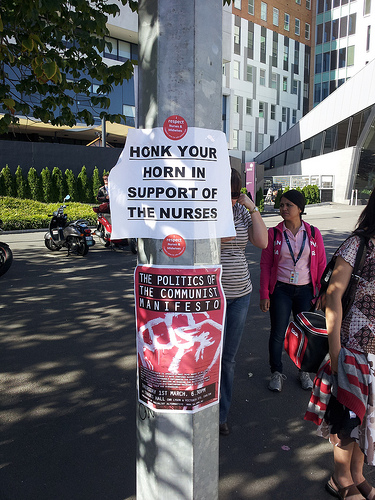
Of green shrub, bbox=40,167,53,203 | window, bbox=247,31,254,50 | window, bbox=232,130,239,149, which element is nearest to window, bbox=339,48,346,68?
window, bbox=247,31,254,50

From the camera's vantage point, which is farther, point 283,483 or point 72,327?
point 72,327

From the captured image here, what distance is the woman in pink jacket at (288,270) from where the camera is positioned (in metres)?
4.20

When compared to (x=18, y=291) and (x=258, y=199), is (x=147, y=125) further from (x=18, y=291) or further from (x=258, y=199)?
(x=258, y=199)

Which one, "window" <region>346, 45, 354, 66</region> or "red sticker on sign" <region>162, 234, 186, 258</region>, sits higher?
"window" <region>346, 45, 354, 66</region>

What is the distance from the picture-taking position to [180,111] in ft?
5.82

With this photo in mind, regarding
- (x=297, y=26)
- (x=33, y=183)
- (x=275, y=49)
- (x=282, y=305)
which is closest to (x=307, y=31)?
(x=297, y=26)

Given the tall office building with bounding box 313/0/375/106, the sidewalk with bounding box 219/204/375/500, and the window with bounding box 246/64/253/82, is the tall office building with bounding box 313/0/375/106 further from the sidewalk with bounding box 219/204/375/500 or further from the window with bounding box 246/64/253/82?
the sidewalk with bounding box 219/204/375/500

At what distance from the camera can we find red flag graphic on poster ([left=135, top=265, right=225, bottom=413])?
6.11 ft

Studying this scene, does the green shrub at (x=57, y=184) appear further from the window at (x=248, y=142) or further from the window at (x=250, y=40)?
the window at (x=250, y=40)

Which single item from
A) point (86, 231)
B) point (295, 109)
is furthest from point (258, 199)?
point (295, 109)

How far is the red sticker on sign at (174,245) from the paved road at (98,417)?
1.88 meters

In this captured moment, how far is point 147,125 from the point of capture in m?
1.86

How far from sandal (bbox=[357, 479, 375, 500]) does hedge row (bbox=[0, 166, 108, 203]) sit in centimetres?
2185

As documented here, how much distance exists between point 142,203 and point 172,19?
2.46ft
